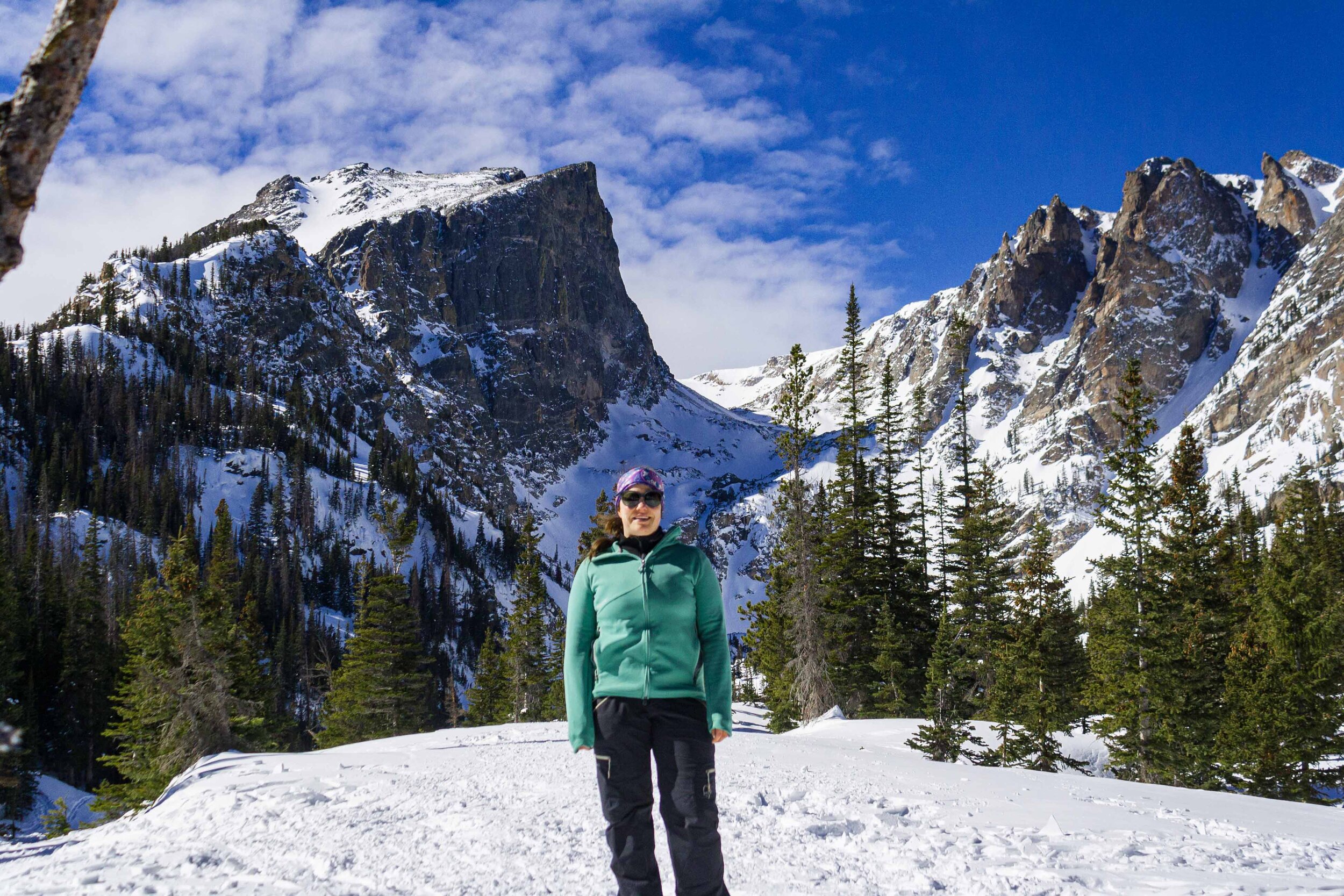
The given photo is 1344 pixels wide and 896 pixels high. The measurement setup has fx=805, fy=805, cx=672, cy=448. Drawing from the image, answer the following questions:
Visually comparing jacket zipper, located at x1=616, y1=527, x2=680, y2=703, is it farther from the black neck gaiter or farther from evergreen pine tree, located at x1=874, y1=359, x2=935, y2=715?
evergreen pine tree, located at x1=874, y1=359, x2=935, y2=715

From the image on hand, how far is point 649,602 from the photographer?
4414mm

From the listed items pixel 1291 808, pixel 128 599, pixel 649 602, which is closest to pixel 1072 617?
pixel 1291 808

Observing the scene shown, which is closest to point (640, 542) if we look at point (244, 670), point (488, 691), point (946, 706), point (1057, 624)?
point (946, 706)

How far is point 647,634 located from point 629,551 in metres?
0.47

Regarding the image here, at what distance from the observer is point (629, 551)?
4543 mm

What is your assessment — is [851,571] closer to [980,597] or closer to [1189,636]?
[980,597]

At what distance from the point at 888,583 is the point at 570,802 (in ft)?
78.7

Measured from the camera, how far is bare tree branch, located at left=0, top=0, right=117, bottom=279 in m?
2.62

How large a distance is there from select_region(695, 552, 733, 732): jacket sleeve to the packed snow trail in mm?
1491

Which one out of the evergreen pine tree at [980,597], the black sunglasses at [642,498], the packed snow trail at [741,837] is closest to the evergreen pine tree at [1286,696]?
the evergreen pine tree at [980,597]

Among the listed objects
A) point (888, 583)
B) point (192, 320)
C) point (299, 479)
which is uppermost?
point (192, 320)

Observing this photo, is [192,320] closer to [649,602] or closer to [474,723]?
[474,723]

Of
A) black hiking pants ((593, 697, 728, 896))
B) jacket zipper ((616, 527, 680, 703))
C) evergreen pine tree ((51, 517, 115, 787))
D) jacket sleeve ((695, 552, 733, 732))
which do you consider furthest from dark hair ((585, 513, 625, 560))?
evergreen pine tree ((51, 517, 115, 787))

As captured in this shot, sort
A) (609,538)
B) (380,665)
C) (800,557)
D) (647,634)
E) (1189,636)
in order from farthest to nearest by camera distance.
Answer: (380,665) → (800,557) → (1189,636) → (609,538) → (647,634)
